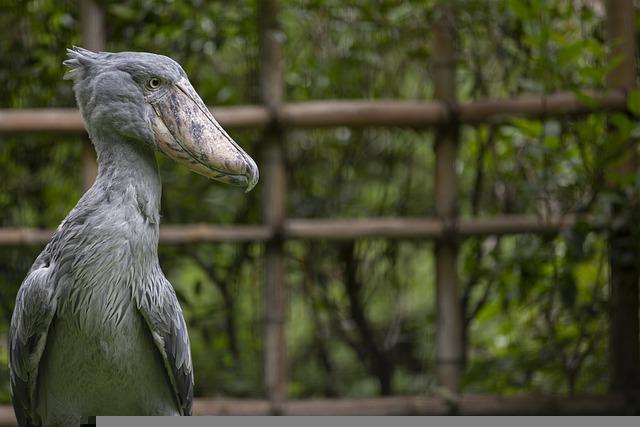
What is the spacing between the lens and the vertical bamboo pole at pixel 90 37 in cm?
236

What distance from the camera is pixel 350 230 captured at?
239 centimetres

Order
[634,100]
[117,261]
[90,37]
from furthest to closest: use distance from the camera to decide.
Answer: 1. [90,37]
2. [634,100]
3. [117,261]

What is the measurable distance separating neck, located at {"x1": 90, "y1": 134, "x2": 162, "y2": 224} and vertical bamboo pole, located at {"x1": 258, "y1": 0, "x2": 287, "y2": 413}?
1.13m

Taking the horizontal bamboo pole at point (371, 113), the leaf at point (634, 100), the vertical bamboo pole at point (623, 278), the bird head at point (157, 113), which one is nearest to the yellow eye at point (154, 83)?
the bird head at point (157, 113)

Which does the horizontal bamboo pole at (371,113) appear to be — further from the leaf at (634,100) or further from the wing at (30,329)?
the wing at (30,329)

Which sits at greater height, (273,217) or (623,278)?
(273,217)

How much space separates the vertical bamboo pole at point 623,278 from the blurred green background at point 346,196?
57 millimetres

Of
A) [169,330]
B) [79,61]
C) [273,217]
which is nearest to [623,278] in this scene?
[273,217]

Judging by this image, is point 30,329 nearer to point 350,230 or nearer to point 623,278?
point 350,230

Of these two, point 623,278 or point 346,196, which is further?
point 346,196

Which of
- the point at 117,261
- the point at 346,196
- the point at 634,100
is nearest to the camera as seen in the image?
the point at 117,261

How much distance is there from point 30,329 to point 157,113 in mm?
336

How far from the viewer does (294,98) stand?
8.98ft

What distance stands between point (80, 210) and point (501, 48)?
1.67 m
